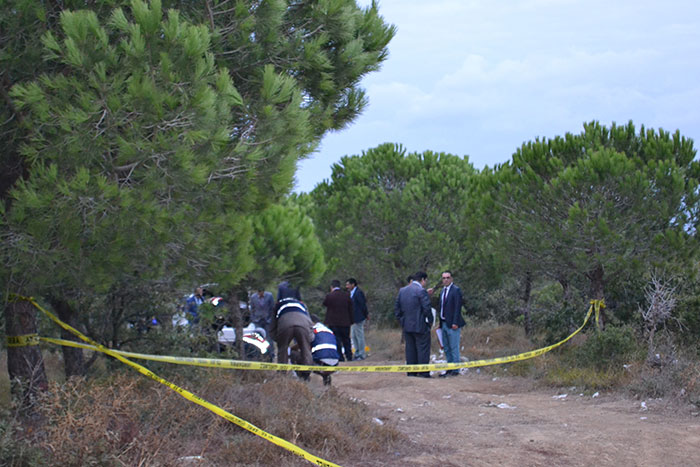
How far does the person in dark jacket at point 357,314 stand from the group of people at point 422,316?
3.61 m

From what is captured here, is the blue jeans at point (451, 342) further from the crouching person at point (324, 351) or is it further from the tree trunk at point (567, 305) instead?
the crouching person at point (324, 351)

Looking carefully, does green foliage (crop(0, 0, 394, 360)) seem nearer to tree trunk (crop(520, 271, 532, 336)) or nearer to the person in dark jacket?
the person in dark jacket

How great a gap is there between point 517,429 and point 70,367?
4.63 m

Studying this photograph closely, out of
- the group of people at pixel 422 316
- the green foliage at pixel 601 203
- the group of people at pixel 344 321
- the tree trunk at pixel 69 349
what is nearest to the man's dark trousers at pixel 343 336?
the group of people at pixel 344 321

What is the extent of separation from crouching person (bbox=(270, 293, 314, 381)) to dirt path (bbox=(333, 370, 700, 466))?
1.10 m

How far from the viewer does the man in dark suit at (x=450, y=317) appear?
12180mm

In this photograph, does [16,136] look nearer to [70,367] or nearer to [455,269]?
[70,367]

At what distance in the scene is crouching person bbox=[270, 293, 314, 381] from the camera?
9.73m

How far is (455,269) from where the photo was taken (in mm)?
19703

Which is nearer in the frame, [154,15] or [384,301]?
[154,15]

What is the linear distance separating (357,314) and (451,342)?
4.00 meters

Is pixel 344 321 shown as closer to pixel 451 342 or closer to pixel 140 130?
pixel 451 342

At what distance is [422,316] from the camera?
1191cm

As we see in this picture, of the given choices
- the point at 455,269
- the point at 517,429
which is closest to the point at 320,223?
the point at 455,269
